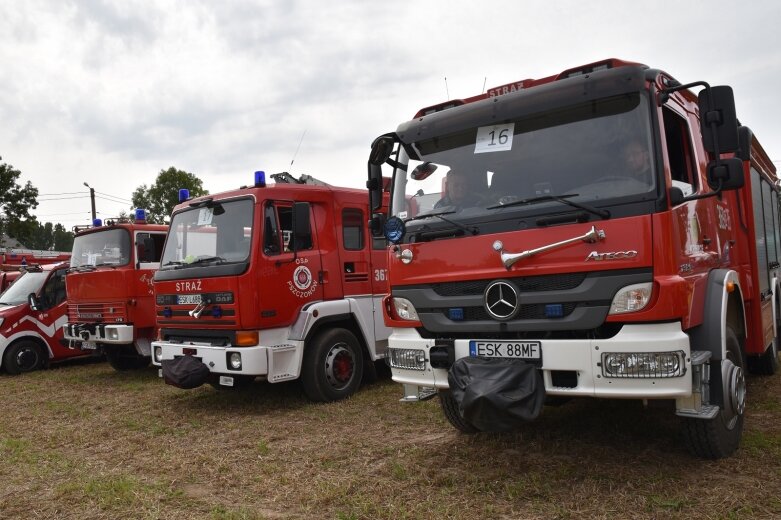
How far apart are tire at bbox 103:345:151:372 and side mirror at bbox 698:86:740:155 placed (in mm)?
8488

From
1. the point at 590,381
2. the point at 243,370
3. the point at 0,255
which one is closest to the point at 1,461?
the point at 243,370

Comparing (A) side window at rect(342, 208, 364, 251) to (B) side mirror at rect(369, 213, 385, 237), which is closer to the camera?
(B) side mirror at rect(369, 213, 385, 237)

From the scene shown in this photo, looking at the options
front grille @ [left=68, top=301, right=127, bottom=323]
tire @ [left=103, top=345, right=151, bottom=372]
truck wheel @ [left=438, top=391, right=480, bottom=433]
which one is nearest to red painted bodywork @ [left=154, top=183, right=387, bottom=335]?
Answer: front grille @ [left=68, top=301, right=127, bottom=323]

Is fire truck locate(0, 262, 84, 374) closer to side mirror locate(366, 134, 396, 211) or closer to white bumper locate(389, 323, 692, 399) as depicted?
side mirror locate(366, 134, 396, 211)

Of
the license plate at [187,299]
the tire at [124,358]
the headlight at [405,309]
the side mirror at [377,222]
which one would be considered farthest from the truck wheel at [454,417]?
the tire at [124,358]

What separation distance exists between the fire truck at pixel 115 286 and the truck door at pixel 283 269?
3130 millimetres

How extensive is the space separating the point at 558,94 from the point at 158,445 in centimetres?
452

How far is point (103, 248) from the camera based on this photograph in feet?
30.6

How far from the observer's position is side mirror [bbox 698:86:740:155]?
3.66 metres

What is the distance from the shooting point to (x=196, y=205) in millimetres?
7211

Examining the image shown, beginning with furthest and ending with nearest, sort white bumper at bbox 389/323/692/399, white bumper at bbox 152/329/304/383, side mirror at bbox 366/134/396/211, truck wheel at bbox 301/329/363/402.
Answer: truck wheel at bbox 301/329/363/402 → white bumper at bbox 152/329/304/383 → side mirror at bbox 366/134/396/211 → white bumper at bbox 389/323/692/399

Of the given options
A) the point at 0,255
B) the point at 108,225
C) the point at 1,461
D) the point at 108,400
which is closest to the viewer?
the point at 1,461

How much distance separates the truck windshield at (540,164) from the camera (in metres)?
3.76

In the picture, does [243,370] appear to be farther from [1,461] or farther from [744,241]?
[744,241]
